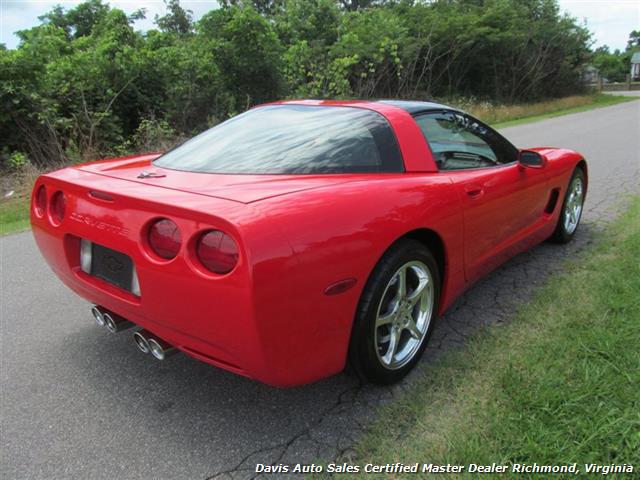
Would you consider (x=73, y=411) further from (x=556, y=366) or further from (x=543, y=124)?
(x=543, y=124)

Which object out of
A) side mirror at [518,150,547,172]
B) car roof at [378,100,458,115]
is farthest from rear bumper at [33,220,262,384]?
side mirror at [518,150,547,172]

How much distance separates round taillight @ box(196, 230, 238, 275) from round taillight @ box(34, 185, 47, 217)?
1287 millimetres

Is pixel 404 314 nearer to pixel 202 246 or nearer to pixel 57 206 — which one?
pixel 202 246

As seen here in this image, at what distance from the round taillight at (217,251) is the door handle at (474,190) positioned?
4.99 feet

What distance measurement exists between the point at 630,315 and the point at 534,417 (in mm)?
1220

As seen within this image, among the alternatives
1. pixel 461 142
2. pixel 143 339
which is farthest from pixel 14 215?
pixel 461 142

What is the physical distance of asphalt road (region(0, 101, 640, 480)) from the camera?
1971mm

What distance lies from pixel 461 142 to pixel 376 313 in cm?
150

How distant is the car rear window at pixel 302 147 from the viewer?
2.35 m

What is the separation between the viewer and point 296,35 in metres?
20.2

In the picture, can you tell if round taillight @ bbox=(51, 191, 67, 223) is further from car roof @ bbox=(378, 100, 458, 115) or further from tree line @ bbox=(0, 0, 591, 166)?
tree line @ bbox=(0, 0, 591, 166)

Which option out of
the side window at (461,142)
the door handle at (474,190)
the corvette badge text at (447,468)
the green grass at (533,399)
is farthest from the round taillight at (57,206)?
the door handle at (474,190)

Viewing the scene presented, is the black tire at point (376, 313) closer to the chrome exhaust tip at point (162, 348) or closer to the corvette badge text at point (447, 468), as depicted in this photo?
the corvette badge text at point (447, 468)

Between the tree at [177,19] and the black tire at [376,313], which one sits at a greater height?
the tree at [177,19]
